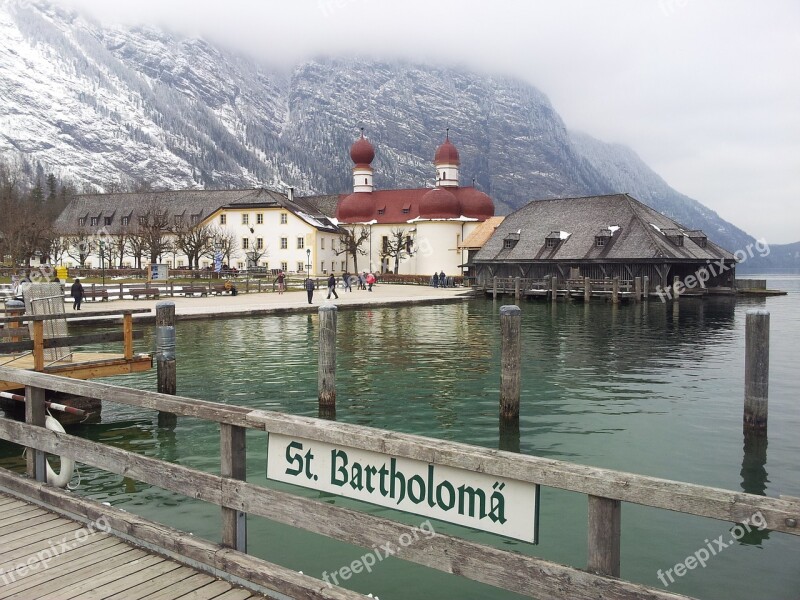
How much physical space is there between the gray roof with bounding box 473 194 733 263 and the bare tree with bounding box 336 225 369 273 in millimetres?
27788

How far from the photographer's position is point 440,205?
93312 millimetres

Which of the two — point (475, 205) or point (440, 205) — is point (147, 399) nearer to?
point (440, 205)

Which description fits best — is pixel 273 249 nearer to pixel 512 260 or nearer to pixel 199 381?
pixel 512 260

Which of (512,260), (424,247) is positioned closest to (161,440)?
(512,260)

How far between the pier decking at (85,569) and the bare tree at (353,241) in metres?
91.4

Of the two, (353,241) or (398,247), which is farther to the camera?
(353,241)

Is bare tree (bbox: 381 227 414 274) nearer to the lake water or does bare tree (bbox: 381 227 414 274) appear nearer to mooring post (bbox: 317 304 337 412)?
the lake water

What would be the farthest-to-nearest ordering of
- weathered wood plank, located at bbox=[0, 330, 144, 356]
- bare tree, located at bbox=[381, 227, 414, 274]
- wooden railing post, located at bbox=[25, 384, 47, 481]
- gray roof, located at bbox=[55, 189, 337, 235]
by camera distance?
Result: gray roof, located at bbox=[55, 189, 337, 235], bare tree, located at bbox=[381, 227, 414, 274], weathered wood plank, located at bbox=[0, 330, 144, 356], wooden railing post, located at bbox=[25, 384, 47, 481]

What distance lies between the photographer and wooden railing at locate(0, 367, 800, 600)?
3.73 m

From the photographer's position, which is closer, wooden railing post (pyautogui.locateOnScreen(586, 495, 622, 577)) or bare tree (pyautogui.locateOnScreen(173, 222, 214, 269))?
wooden railing post (pyautogui.locateOnScreen(586, 495, 622, 577))

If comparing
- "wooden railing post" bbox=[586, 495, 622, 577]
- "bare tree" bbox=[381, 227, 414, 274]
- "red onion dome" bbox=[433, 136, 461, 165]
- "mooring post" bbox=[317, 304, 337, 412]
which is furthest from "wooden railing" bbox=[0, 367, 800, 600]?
"red onion dome" bbox=[433, 136, 461, 165]

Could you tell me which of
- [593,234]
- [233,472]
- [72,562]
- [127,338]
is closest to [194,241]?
[593,234]

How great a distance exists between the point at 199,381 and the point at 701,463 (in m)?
13.3

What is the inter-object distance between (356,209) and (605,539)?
329ft
